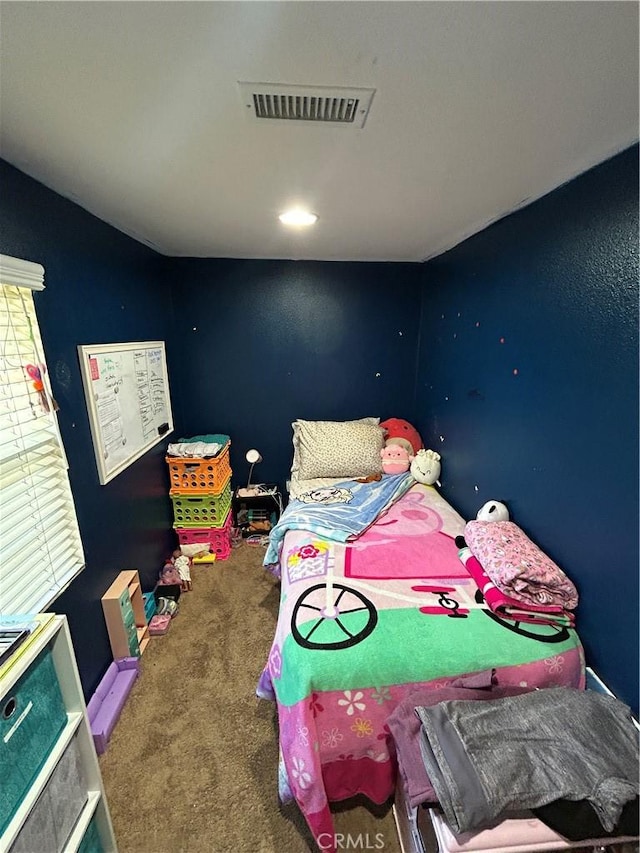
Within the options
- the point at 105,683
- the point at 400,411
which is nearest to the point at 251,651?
the point at 105,683

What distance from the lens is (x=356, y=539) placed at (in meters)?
1.85

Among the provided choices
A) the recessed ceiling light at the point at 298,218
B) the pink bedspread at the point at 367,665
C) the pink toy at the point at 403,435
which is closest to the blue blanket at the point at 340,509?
the pink toy at the point at 403,435

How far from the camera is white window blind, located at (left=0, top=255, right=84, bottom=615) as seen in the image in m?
1.17

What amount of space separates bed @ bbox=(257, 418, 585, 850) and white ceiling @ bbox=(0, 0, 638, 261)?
154cm

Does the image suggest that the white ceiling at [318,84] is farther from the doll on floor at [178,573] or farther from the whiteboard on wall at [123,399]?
the doll on floor at [178,573]

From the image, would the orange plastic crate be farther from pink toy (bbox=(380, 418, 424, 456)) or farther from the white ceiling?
the white ceiling

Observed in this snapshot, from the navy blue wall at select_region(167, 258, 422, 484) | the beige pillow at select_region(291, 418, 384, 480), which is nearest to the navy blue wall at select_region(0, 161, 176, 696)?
the navy blue wall at select_region(167, 258, 422, 484)

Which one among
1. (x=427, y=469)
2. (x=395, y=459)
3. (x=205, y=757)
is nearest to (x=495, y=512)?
(x=427, y=469)

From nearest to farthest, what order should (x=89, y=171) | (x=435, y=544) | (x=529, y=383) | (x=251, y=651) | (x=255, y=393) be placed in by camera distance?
(x=89, y=171), (x=529, y=383), (x=435, y=544), (x=251, y=651), (x=255, y=393)

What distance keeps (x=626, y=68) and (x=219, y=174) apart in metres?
1.10

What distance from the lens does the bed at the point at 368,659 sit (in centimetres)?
116

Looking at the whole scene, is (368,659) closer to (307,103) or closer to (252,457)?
(307,103)

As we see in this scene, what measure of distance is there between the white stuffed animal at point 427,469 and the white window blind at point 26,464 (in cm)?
198

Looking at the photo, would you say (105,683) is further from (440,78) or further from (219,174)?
(440,78)
